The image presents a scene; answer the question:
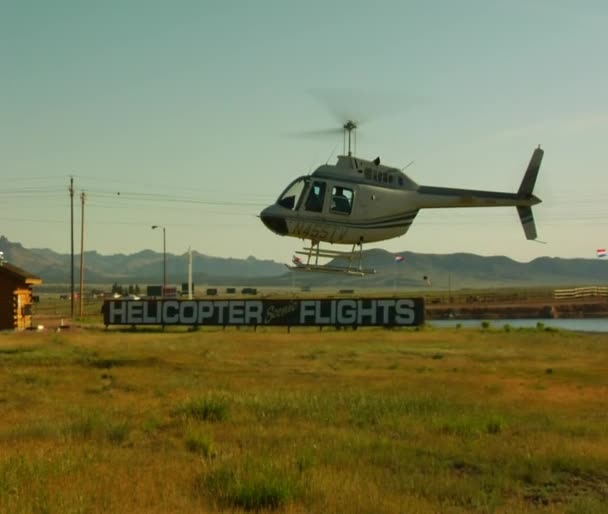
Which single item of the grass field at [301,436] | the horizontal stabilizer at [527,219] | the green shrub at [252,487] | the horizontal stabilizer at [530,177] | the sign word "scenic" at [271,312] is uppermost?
the horizontal stabilizer at [530,177]

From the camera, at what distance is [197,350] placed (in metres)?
47.3

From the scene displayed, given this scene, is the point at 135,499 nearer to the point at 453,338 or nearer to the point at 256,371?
the point at 256,371

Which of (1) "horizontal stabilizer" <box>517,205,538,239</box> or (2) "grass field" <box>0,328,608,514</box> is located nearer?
(2) "grass field" <box>0,328,608,514</box>

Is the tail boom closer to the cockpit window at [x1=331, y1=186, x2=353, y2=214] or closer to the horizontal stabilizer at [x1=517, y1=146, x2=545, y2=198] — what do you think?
the horizontal stabilizer at [x1=517, y1=146, x2=545, y2=198]

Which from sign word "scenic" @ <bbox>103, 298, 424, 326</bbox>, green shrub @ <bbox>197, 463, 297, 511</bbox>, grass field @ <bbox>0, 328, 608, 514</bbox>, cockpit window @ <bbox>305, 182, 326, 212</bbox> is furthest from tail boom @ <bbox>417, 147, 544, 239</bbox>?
sign word "scenic" @ <bbox>103, 298, 424, 326</bbox>

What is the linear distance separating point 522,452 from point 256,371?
828 inches

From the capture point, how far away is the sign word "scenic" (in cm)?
6462

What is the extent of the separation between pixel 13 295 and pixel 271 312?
2047 centimetres

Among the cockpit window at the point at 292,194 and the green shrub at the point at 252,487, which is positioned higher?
the cockpit window at the point at 292,194

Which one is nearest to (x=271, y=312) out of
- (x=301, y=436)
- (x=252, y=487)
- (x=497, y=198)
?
(x=497, y=198)

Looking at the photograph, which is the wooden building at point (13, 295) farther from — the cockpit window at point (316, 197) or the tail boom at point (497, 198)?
the tail boom at point (497, 198)

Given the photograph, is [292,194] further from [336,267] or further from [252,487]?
[252,487]

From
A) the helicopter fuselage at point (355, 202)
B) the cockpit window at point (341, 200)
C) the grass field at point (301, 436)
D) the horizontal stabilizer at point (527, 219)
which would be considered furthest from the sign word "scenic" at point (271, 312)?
the cockpit window at point (341, 200)

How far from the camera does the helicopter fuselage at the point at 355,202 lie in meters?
33.0
